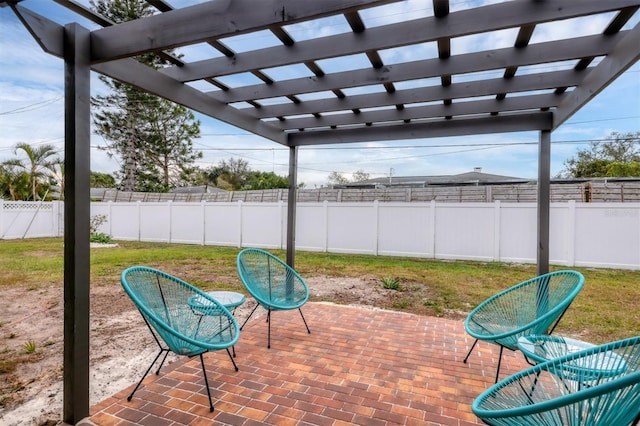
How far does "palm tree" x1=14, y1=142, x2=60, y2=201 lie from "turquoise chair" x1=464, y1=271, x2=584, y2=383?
1429 centimetres

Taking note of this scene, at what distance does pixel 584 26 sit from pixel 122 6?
12.7 meters

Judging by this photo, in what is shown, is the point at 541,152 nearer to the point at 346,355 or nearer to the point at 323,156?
the point at 346,355

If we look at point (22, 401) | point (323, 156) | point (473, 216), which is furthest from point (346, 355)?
point (323, 156)

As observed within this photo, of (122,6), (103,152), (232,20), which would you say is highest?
(122,6)

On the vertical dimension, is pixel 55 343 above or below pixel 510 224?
below

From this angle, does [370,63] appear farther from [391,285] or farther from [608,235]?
[608,235]

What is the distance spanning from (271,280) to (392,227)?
5351 mm

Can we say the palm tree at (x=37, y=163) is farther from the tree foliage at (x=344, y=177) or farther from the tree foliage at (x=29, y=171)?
the tree foliage at (x=344, y=177)

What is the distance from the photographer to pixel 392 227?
8.43 meters

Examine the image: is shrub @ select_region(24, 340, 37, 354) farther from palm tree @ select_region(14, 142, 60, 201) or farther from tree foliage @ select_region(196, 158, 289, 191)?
tree foliage @ select_region(196, 158, 289, 191)

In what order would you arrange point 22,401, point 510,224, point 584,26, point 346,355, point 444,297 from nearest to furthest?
point 584,26 → point 22,401 → point 346,355 → point 444,297 → point 510,224

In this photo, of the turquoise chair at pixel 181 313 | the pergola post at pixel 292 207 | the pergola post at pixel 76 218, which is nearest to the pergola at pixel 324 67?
the pergola post at pixel 76 218

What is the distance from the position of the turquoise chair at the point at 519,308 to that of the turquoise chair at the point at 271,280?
59.8 inches

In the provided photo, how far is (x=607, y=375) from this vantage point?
61.0 inches
